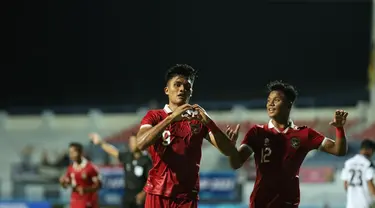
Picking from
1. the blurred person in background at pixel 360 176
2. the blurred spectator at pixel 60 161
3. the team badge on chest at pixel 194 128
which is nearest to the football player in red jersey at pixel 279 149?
the team badge on chest at pixel 194 128

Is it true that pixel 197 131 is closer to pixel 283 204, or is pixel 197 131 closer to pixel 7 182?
pixel 283 204

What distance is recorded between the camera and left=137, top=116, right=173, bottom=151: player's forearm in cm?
555

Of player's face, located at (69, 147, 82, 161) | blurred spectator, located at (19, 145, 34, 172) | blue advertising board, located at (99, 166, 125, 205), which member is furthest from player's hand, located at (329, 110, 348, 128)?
blurred spectator, located at (19, 145, 34, 172)

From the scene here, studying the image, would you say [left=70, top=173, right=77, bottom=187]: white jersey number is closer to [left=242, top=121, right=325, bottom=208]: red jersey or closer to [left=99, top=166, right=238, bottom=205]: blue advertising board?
[left=242, top=121, right=325, bottom=208]: red jersey

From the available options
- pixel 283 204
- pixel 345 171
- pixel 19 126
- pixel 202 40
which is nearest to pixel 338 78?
pixel 202 40

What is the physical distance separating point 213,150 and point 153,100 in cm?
486

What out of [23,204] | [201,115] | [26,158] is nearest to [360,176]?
[201,115]

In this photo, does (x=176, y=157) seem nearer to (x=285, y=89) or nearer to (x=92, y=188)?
(x=285, y=89)

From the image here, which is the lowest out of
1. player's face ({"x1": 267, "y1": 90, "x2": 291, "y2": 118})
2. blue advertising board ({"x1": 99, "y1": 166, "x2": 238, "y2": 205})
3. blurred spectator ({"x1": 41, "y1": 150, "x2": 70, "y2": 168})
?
blue advertising board ({"x1": 99, "y1": 166, "x2": 238, "y2": 205})

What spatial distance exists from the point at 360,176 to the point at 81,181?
3.93 metres

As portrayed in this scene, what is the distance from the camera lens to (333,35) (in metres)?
28.5

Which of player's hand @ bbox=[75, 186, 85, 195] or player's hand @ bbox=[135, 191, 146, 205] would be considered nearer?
player's hand @ bbox=[135, 191, 146, 205]

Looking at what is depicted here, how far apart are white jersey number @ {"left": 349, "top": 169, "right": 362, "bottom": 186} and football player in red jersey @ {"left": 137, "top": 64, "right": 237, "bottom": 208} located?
5443mm

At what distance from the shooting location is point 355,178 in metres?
11.1
